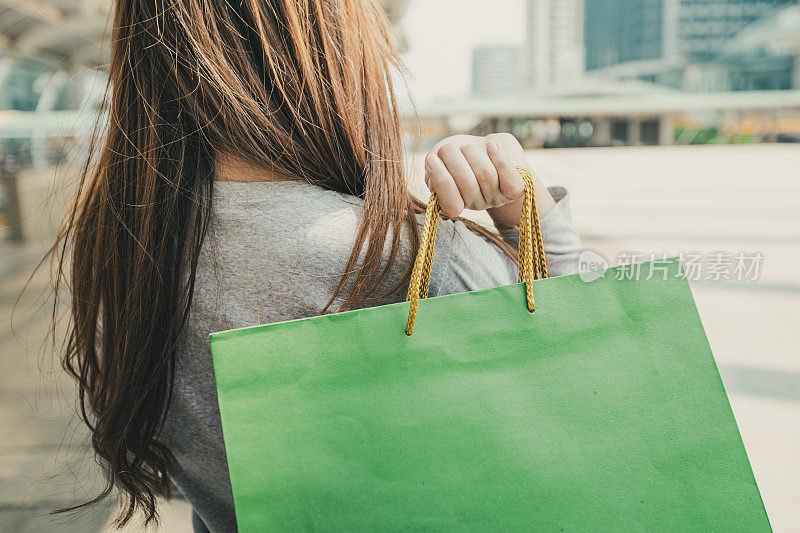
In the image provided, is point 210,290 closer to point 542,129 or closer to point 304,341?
point 304,341

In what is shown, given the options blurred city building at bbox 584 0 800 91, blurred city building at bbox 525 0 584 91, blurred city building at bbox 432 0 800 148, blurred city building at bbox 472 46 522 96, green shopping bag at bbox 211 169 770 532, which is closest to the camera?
green shopping bag at bbox 211 169 770 532

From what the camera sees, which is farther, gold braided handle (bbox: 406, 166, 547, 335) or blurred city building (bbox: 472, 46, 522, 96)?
blurred city building (bbox: 472, 46, 522, 96)

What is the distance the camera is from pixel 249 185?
21.4 inches

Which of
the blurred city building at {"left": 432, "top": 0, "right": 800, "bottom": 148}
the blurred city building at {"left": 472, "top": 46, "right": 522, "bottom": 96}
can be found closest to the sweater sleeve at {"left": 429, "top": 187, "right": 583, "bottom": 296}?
the blurred city building at {"left": 432, "top": 0, "right": 800, "bottom": 148}

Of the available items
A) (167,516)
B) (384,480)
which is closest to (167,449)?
(384,480)

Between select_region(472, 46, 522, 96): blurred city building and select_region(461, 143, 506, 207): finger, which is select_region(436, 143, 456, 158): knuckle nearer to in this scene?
select_region(461, 143, 506, 207): finger

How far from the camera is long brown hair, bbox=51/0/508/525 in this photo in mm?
522

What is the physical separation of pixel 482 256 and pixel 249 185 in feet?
0.76

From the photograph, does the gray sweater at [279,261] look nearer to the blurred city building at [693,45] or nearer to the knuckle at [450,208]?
the knuckle at [450,208]

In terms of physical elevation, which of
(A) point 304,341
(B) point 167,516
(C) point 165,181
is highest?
(C) point 165,181

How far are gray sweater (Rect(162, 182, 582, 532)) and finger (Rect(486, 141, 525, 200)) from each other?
68 mm

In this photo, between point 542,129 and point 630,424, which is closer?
A: point 630,424

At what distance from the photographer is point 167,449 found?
65 centimetres

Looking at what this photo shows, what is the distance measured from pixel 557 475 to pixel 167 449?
0.42 m
